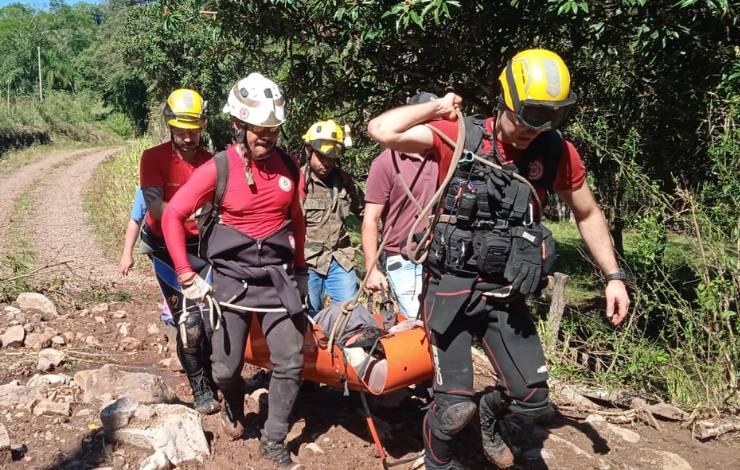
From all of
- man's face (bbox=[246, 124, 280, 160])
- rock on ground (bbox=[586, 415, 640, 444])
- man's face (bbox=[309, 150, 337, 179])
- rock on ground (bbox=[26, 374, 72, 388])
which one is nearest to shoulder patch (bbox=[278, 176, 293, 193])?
man's face (bbox=[246, 124, 280, 160])

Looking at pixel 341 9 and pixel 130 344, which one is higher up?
pixel 341 9

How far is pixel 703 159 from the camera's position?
643 cm

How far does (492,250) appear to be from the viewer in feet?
11.2

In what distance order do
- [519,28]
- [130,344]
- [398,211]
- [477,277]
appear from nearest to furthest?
[477,277], [398,211], [130,344], [519,28]

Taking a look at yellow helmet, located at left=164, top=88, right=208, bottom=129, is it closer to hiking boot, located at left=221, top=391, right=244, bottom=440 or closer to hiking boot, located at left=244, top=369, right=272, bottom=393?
hiking boot, located at left=221, top=391, right=244, bottom=440

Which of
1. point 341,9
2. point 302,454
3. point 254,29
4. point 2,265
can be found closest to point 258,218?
point 302,454

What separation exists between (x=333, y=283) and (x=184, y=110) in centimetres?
176

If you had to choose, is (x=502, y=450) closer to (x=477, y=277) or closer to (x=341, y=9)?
(x=477, y=277)

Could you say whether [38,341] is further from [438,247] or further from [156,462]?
[438,247]

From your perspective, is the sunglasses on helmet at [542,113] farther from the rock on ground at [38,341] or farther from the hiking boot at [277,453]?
the rock on ground at [38,341]

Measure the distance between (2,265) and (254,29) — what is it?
14.2 feet

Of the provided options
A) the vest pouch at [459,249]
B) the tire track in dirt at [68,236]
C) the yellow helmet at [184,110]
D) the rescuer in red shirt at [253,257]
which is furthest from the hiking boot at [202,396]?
the tire track in dirt at [68,236]

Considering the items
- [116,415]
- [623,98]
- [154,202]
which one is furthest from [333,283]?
[623,98]

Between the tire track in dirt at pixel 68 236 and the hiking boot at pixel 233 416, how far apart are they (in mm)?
4204
